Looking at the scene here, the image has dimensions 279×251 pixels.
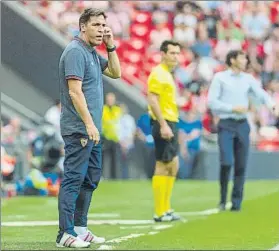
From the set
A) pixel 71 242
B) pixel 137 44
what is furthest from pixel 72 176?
pixel 137 44

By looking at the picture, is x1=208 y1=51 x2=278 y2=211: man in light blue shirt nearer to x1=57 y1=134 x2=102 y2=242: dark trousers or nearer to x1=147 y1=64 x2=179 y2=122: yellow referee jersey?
x1=147 y1=64 x2=179 y2=122: yellow referee jersey

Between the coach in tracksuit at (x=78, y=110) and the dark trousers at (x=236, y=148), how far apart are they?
4.46m

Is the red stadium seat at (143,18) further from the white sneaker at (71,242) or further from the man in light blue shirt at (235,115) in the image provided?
the white sneaker at (71,242)

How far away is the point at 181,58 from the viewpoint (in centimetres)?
2473

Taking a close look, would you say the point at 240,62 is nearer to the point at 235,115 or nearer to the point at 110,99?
the point at 235,115

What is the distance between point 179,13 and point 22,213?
12.5 m

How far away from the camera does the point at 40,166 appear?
61.5ft

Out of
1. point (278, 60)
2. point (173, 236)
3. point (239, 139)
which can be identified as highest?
point (278, 60)

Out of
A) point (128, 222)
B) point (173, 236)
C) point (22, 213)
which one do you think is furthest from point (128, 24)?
point (173, 236)

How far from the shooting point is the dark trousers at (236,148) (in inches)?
531

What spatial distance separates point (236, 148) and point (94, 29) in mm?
4878

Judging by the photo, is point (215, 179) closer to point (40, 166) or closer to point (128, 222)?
point (40, 166)

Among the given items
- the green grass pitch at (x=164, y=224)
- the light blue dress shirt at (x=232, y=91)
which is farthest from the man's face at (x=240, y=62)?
the green grass pitch at (x=164, y=224)

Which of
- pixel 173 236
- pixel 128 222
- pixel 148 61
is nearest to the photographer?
pixel 173 236
